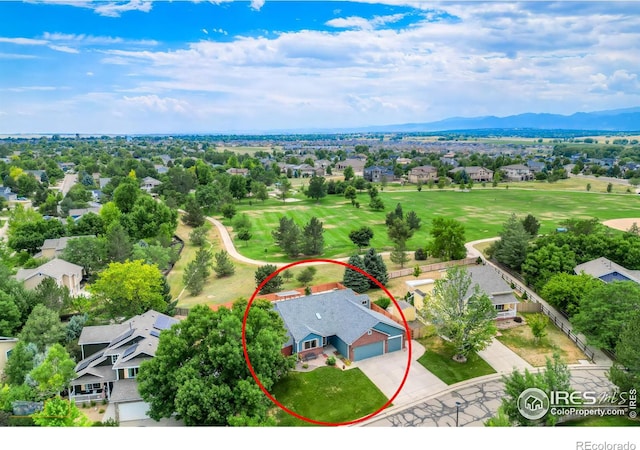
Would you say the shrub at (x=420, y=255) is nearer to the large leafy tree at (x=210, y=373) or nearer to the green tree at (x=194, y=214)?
the large leafy tree at (x=210, y=373)

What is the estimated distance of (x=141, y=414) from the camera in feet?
68.1

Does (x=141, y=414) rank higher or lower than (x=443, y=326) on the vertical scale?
lower

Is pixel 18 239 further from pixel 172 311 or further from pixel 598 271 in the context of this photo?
pixel 598 271

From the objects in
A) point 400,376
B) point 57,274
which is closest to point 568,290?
point 400,376

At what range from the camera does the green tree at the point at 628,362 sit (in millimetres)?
18797

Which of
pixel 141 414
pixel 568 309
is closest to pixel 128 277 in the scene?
pixel 141 414

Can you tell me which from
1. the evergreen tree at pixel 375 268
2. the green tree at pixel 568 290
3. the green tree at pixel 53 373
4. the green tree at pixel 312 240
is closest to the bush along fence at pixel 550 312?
the green tree at pixel 568 290

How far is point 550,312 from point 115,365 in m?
28.3

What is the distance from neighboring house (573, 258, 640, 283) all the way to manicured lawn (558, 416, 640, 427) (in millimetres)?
15761

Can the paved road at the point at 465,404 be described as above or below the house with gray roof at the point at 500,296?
below

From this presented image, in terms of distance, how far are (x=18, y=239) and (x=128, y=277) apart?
24612 millimetres

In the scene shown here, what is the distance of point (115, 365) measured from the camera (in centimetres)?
2219

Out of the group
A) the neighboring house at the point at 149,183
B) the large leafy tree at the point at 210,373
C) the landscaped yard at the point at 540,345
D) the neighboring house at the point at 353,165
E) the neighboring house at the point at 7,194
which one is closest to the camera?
the large leafy tree at the point at 210,373

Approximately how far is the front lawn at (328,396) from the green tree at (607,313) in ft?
43.1
